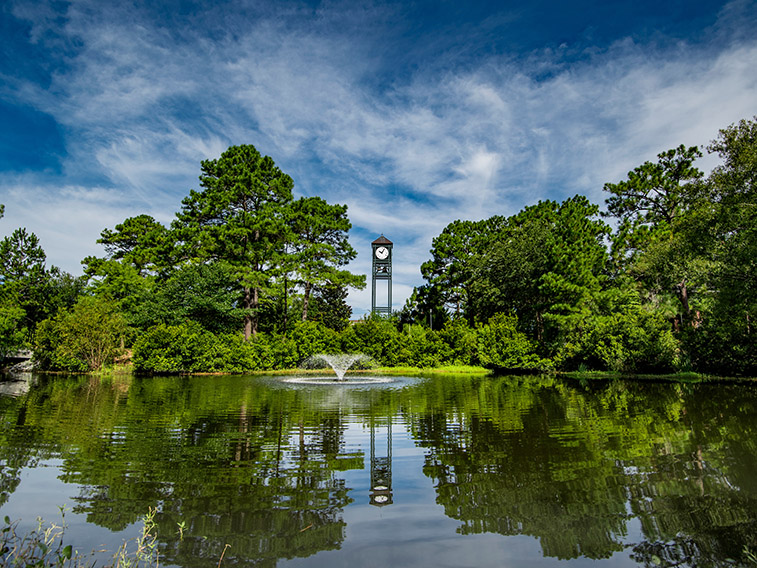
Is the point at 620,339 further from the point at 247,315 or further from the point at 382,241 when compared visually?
the point at 247,315

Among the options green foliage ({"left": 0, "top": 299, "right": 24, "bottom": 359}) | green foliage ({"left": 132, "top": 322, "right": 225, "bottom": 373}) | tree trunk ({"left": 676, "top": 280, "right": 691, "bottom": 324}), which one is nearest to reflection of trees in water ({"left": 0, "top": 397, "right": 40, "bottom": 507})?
green foliage ({"left": 132, "top": 322, "right": 225, "bottom": 373})

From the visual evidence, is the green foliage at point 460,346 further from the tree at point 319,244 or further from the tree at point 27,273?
the tree at point 27,273

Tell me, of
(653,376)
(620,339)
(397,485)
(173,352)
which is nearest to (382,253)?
(173,352)

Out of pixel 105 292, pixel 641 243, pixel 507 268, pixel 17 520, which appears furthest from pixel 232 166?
pixel 17 520

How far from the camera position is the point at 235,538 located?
3.34 metres

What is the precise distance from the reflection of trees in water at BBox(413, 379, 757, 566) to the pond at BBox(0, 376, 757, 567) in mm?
22

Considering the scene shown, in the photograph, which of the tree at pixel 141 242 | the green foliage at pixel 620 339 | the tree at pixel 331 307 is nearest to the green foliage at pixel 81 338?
the tree at pixel 141 242

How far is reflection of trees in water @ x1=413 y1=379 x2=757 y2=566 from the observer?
3393mm

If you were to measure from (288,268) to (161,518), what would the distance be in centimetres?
2599

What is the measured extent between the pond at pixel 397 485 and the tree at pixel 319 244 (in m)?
21.3

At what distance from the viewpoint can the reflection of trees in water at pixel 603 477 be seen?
3.39 metres

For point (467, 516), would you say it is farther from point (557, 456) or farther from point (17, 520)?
point (17, 520)

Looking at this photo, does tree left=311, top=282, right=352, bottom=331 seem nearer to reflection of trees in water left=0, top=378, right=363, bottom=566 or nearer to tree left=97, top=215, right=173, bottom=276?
tree left=97, top=215, right=173, bottom=276

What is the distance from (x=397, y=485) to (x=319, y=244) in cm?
2677
